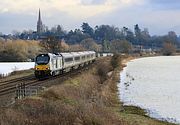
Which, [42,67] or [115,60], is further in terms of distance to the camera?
[115,60]

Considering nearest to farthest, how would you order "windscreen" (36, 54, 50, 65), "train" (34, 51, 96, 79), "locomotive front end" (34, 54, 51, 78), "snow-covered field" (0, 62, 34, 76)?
"locomotive front end" (34, 54, 51, 78) < "train" (34, 51, 96, 79) < "windscreen" (36, 54, 50, 65) < "snow-covered field" (0, 62, 34, 76)

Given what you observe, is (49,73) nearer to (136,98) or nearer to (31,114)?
(136,98)

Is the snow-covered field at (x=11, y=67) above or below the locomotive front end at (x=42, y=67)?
below

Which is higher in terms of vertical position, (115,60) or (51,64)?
(51,64)

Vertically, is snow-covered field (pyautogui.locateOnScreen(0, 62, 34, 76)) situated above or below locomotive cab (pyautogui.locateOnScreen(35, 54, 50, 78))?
below

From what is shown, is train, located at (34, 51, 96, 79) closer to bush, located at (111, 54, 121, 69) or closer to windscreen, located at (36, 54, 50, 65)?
windscreen, located at (36, 54, 50, 65)

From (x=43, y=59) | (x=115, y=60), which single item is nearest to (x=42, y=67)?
(x=43, y=59)

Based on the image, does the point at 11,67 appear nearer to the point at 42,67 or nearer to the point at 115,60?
the point at 115,60

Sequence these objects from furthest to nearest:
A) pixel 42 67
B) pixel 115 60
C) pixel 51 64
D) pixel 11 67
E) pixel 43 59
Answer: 1. pixel 115 60
2. pixel 11 67
3. pixel 51 64
4. pixel 43 59
5. pixel 42 67

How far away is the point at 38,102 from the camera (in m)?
23.3

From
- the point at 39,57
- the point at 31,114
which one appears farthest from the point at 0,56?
the point at 31,114

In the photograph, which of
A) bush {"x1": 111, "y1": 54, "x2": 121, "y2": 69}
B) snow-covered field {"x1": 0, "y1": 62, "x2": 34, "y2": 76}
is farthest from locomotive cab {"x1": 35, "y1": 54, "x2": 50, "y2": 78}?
bush {"x1": 111, "y1": 54, "x2": 121, "y2": 69}

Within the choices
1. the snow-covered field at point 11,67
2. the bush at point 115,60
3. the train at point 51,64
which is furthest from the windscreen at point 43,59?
the bush at point 115,60

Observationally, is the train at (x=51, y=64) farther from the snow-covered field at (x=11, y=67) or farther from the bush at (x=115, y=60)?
the bush at (x=115, y=60)
